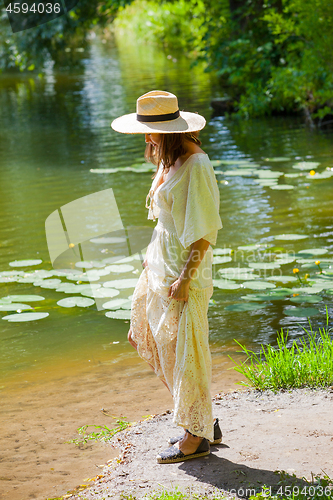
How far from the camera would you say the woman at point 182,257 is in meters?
2.19

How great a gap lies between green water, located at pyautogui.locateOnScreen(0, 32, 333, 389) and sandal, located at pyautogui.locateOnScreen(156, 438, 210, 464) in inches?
50.5

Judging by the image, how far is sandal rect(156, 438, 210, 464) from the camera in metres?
2.38

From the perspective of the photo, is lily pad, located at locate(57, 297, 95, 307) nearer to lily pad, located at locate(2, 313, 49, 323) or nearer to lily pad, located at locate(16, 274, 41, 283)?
lily pad, located at locate(2, 313, 49, 323)

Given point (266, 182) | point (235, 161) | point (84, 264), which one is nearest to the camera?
point (84, 264)

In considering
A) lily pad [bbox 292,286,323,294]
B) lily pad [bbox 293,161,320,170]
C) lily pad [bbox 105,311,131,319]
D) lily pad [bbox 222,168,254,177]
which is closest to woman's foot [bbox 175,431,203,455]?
lily pad [bbox 105,311,131,319]

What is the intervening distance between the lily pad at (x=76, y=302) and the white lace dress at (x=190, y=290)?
6.18 feet

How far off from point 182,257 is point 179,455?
82 cm

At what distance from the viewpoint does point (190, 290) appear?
2264 mm

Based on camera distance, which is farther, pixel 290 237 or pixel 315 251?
pixel 290 237

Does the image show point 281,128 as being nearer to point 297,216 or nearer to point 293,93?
point 293,93

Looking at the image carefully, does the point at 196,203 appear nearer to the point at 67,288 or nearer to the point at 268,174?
the point at 67,288

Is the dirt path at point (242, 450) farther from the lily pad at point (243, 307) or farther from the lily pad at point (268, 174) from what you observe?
the lily pad at point (268, 174)

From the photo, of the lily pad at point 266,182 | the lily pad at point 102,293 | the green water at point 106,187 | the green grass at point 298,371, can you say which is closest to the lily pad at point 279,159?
the green water at point 106,187

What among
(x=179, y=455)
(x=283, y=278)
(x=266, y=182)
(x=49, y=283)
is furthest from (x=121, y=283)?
(x=266, y=182)
